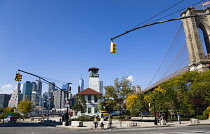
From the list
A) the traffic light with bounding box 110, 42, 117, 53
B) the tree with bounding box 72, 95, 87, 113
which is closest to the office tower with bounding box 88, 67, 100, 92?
the tree with bounding box 72, 95, 87, 113

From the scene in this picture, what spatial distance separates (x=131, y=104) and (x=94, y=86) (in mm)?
22478

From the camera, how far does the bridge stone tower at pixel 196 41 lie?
45.4m

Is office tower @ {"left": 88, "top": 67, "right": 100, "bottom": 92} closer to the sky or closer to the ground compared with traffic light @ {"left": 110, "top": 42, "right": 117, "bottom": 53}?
closer to the sky

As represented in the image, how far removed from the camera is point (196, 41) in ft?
164

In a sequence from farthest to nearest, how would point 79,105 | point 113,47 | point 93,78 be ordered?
point 93,78
point 79,105
point 113,47

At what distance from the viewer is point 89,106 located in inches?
2045

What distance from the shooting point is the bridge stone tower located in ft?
149

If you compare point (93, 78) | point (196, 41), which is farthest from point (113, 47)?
point (93, 78)

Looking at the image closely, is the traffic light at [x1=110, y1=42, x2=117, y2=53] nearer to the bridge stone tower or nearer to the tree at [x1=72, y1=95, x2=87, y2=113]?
the tree at [x1=72, y1=95, x2=87, y2=113]

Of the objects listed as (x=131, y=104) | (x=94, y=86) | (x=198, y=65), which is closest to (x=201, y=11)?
(x=198, y=65)

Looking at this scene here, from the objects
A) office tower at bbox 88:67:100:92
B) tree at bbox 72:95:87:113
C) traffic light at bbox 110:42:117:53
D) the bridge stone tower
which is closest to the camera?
traffic light at bbox 110:42:117:53

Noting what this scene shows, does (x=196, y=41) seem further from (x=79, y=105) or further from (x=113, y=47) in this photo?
(x=113, y=47)

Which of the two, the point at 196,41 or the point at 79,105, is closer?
the point at 79,105

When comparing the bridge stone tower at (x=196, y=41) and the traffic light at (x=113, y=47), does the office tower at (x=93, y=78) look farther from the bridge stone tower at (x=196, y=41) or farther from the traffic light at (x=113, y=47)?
the traffic light at (x=113, y=47)
